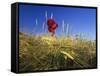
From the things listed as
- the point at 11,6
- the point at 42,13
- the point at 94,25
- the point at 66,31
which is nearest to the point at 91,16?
the point at 94,25

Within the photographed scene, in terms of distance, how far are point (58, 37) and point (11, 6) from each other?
0.55m

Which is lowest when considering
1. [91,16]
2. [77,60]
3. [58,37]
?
[77,60]

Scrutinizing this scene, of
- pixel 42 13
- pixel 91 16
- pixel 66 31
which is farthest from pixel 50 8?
pixel 91 16

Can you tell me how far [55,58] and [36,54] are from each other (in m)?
0.22

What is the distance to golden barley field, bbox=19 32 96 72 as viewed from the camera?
287cm

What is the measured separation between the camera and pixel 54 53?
3.01m

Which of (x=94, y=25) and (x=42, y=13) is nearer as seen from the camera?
(x=42, y=13)

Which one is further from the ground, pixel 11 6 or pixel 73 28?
pixel 11 6

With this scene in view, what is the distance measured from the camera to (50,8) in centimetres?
297

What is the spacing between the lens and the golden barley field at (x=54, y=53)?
287 centimetres

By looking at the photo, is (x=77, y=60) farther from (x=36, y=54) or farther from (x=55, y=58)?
(x=36, y=54)

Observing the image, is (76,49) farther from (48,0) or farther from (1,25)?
(1,25)

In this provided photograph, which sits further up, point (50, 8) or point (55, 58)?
point (50, 8)

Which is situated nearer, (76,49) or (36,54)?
(36,54)
